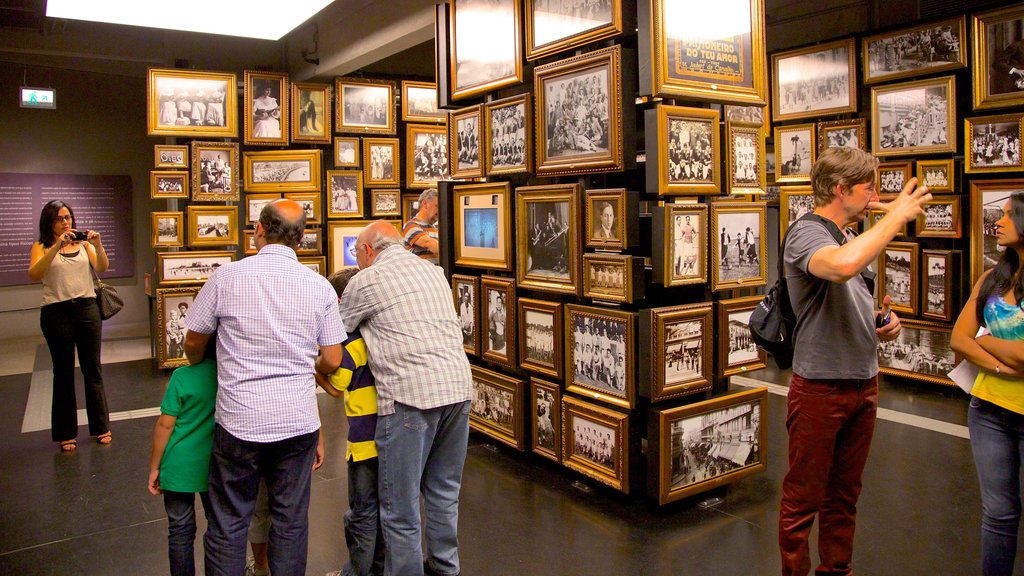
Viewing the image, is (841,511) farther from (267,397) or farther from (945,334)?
(945,334)

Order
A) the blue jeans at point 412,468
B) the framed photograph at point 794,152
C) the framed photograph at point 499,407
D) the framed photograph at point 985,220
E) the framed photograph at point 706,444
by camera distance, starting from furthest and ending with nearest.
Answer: the framed photograph at point 794,152 < the framed photograph at point 985,220 < the framed photograph at point 499,407 < the framed photograph at point 706,444 < the blue jeans at point 412,468

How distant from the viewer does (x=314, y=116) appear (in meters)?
9.70

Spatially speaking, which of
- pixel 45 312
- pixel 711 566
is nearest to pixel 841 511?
pixel 711 566

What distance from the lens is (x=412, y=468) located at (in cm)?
323

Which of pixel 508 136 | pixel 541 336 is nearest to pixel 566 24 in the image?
pixel 508 136

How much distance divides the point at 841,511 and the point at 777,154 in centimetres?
640

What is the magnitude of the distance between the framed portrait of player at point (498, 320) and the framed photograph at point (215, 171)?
15.9ft

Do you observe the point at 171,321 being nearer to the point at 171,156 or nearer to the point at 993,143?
the point at 171,156

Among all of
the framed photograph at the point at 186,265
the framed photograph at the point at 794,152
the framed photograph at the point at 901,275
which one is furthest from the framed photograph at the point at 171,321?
the framed photograph at the point at 901,275

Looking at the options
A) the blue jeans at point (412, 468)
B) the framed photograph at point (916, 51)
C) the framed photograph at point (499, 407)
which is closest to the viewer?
the blue jeans at point (412, 468)

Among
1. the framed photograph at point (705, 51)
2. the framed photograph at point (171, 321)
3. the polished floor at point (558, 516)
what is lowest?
the polished floor at point (558, 516)

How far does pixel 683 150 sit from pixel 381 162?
6.22 metres

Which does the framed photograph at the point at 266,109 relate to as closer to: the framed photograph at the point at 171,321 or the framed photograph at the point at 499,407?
the framed photograph at the point at 171,321

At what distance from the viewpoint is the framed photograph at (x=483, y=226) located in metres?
5.45
